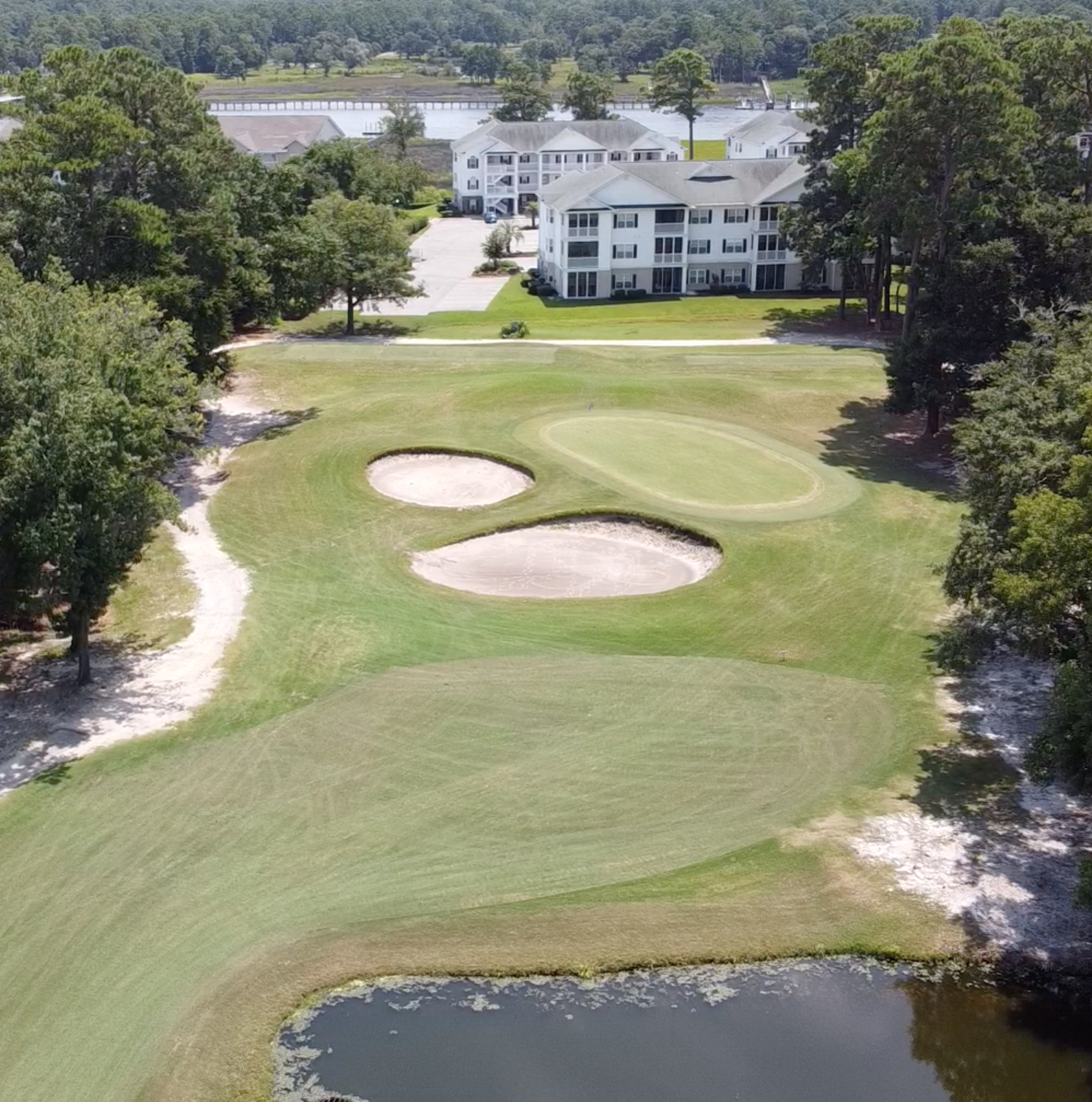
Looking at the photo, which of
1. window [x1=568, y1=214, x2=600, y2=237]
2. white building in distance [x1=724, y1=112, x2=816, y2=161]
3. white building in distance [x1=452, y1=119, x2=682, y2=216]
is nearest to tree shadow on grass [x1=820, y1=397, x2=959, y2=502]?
window [x1=568, y1=214, x2=600, y2=237]

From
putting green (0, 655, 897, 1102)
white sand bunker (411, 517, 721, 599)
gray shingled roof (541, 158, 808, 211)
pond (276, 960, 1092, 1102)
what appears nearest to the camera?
pond (276, 960, 1092, 1102)

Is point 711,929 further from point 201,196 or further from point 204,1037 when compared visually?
point 201,196

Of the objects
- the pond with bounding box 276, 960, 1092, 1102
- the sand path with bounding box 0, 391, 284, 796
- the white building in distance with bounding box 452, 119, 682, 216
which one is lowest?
the pond with bounding box 276, 960, 1092, 1102

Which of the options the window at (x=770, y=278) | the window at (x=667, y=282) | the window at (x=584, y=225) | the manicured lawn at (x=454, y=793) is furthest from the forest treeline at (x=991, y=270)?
the window at (x=584, y=225)

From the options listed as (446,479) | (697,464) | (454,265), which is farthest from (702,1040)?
(454,265)

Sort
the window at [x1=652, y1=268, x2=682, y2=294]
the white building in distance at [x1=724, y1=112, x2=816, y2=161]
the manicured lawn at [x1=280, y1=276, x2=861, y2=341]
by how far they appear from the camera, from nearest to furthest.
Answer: the manicured lawn at [x1=280, y1=276, x2=861, y2=341], the window at [x1=652, y1=268, x2=682, y2=294], the white building in distance at [x1=724, y1=112, x2=816, y2=161]

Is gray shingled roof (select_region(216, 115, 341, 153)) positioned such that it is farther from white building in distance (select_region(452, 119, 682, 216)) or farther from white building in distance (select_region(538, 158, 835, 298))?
white building in distance (select_region(538, 158, 835, 298))
